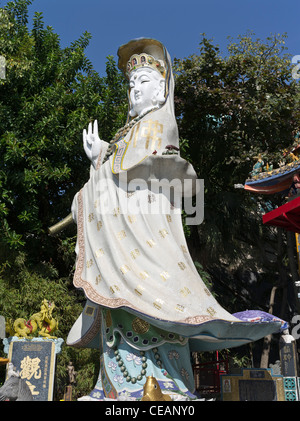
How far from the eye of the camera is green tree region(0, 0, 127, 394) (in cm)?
854

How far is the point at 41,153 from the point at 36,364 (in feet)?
14.5

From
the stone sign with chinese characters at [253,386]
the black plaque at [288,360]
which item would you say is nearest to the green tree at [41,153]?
the stone sign with chinese characters at [253,386]

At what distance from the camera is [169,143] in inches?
233

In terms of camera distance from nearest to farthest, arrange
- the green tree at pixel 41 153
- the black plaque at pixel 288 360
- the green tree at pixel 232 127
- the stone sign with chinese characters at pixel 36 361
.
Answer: the stone sign with chinese characters at pixel 36 361 → the black plaque at pixel 288 360 → the green tree at pixel 41 153 → the green tree at pixel 232 127

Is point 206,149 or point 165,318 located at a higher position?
point 206,149

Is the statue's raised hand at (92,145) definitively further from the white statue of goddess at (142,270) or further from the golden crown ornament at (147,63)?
the golden crown ornament at (147,63)

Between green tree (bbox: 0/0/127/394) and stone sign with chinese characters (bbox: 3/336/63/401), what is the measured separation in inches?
77.9

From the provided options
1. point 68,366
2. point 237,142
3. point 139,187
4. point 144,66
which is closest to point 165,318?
point 139,187

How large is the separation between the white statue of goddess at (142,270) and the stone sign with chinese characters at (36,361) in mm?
430

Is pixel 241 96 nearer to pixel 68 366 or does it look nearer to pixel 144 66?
pixel 144 66

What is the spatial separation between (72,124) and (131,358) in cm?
559

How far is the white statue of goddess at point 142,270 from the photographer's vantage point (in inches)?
188

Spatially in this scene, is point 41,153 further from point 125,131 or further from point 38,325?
point 38,325

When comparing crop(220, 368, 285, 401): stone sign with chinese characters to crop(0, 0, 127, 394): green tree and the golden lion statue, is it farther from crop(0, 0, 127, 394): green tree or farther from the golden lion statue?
crop(0, 0, 127, 394): green tree
